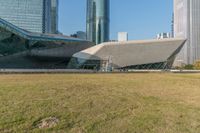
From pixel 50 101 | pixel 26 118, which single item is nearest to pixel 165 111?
pixel 50 101

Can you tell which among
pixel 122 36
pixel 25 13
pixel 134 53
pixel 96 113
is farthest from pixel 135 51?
pixel 122 36

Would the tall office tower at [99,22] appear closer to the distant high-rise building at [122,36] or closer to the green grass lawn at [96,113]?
the distant high-rise building at [122,36]

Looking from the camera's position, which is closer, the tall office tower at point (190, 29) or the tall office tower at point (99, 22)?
the tall office tower at point (190, 29)

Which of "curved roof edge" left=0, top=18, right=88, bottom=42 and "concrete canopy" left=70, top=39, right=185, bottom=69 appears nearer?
"curved roof edge" left=0, top=18, right=88, bottom=42

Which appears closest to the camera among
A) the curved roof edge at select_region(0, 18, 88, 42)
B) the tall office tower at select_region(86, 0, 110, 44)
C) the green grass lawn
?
the green grass lawn

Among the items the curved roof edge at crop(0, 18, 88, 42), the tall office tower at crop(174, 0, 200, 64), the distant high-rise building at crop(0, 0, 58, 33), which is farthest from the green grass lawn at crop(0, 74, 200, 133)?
the tall office tower at crop(174, 0, 200, 64)

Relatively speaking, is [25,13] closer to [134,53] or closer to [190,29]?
[134,53]

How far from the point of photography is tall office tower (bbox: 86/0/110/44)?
18712 cm

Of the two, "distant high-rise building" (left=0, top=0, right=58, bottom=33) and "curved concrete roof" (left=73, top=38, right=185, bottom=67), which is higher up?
"distant high-rise building" (left=0, top=0, right=58, bottom=33)

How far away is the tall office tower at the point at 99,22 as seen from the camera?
187m

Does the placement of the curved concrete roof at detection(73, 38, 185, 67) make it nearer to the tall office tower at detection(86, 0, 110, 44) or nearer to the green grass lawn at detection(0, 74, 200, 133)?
the green grass lawn at detection(0, 74, 200, 133)

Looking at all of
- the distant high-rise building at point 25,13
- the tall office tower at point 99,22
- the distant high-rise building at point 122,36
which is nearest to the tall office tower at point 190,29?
the distant high-rise building at point 122,36

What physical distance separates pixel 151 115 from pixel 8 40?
69850 millimetres

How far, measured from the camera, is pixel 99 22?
7426 inches
